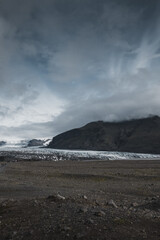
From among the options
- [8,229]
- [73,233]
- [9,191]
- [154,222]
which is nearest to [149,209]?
[154,222]

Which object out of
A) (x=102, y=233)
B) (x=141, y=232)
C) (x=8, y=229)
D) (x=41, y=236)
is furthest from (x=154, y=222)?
(x=8, y=229)

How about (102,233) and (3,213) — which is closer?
(102,233)

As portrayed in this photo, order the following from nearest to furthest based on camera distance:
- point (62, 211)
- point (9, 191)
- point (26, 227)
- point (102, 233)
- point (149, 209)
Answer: point (102, 233) < point (26, 227) < point (62, 211) < point (149, 209) < point (9, 191)

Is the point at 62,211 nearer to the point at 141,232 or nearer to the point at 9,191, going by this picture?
the point at 141,232

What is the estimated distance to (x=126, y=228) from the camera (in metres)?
8.01

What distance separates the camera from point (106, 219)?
875 centimetres

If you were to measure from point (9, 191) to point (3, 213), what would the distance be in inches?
384

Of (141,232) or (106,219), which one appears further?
(106,219)

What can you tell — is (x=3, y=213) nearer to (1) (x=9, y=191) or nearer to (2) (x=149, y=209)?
(2) (x=149, y=209)

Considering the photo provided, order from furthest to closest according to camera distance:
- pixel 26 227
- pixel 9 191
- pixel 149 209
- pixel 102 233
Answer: pixel 9 191 → pixel 149 209 → pixel 26 227 → pixel 102 233

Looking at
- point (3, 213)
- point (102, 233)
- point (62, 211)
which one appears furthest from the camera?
point (3, 213)

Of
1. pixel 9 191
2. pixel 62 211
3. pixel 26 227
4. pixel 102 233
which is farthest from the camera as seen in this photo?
pixel 9 191

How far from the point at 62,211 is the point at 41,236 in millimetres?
2045

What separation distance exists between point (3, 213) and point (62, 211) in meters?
2.84
